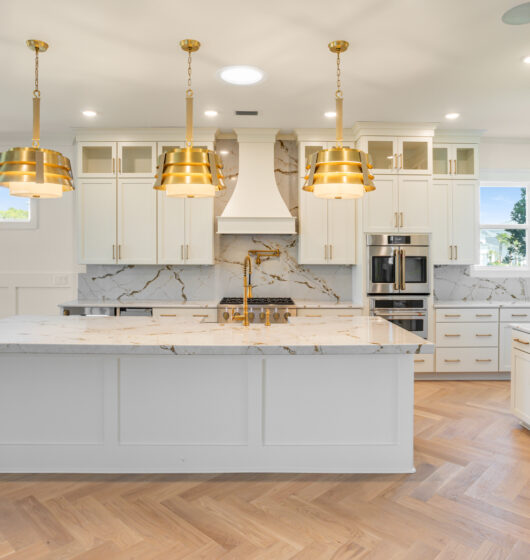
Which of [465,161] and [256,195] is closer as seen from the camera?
[256,195]

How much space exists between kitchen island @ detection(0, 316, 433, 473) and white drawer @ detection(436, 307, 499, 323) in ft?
7.79

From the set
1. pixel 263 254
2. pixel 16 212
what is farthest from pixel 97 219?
pixel 263 254

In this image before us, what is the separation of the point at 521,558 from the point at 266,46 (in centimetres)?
310

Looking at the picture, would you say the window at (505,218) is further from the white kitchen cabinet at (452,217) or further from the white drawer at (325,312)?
the white drawer at (325,312)

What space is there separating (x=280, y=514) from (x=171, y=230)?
3.30 metres

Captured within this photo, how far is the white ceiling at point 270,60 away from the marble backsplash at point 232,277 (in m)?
1.27

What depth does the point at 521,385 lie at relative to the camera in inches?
136

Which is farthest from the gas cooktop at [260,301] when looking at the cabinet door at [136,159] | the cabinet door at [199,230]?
the cabinet door at [136,159]

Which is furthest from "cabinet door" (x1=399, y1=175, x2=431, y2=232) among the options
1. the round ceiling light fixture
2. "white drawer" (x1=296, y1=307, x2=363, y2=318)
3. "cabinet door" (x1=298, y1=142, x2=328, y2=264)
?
the round ceiling light fixture

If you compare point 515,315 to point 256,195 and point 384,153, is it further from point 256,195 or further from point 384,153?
point 256,195

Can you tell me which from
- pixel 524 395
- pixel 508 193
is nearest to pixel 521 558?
pixel 524 395

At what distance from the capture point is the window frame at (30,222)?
530 cm

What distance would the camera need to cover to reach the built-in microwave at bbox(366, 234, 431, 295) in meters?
4.78

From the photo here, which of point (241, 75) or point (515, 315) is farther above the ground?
point (241, 75)
